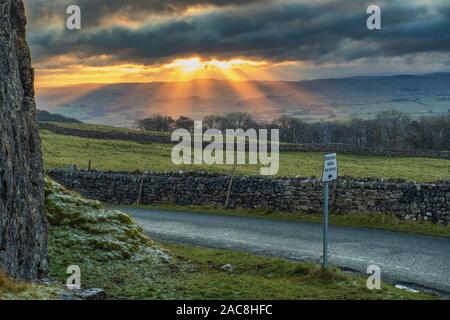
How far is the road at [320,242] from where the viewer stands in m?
15.2

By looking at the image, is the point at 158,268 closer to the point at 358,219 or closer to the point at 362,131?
the point at 358,219

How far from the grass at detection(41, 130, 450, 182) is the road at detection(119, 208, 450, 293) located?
836 inches

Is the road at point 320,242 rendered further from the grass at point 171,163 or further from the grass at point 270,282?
the grass at point 171,163

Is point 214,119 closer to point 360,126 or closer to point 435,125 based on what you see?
point 360,126

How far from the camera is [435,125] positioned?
401 feet

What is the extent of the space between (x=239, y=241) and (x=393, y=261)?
5.76 meters

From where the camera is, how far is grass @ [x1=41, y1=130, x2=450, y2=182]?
49188 mm

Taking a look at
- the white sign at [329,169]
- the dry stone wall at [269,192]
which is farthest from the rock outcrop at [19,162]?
the dry stone wall at [269,192]

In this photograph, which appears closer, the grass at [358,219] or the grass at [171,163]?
the grass at [358,219]

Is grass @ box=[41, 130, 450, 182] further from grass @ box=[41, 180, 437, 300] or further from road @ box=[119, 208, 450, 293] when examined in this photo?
grass @ box=[41, 180, 437, 300]

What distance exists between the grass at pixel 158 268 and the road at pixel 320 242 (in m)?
1.51

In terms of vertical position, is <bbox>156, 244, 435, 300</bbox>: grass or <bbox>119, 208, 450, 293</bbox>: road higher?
<bbox>156, 244, 435, 300</bbox>: grass

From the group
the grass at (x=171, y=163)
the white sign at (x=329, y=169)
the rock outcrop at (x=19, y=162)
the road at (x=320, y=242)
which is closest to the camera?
the rock outcrop at (x=19, y=162)

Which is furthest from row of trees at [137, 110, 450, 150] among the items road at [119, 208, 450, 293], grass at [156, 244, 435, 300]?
grass at [156, 244, 435, 300]
